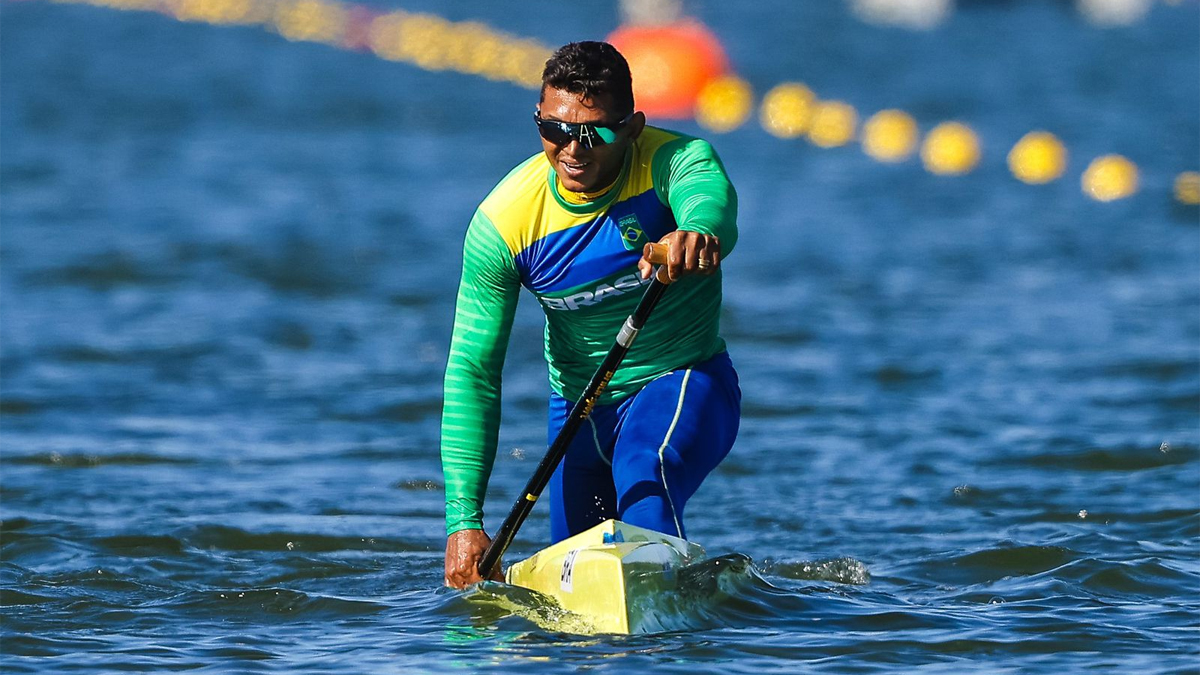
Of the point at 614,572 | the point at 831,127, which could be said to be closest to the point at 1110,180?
the point at 831,127

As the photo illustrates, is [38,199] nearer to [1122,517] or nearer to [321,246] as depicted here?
[321,246]

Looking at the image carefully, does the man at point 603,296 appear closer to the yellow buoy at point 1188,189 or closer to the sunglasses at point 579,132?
the sunglasses at point 579,132

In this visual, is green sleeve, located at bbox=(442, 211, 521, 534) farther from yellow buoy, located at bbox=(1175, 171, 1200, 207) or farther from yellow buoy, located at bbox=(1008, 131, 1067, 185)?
yellow buoy, located at bbox=(1008, 131, 1067, 185)

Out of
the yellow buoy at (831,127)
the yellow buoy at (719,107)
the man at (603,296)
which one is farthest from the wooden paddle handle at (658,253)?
the yellow buoy at (719,107)

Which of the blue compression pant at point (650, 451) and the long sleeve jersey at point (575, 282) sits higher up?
the long sleeve jersey at point (575, 282)

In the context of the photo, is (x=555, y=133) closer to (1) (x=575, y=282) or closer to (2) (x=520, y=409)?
(1) (x=575, y=282)

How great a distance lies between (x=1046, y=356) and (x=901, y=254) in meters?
4.75

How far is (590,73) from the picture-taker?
18.7ft

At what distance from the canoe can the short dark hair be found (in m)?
1.39

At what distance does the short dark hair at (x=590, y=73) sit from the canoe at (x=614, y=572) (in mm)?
1393

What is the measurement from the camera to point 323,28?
40.2 meters

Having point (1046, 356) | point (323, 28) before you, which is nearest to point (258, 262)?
point (1046, 356)

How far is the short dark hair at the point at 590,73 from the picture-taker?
5680 millimetres

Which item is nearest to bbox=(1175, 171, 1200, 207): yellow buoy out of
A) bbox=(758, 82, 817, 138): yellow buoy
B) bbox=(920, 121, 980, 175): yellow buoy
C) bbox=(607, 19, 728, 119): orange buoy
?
bbox=(920, 121, 980, 175): yellow buoy
